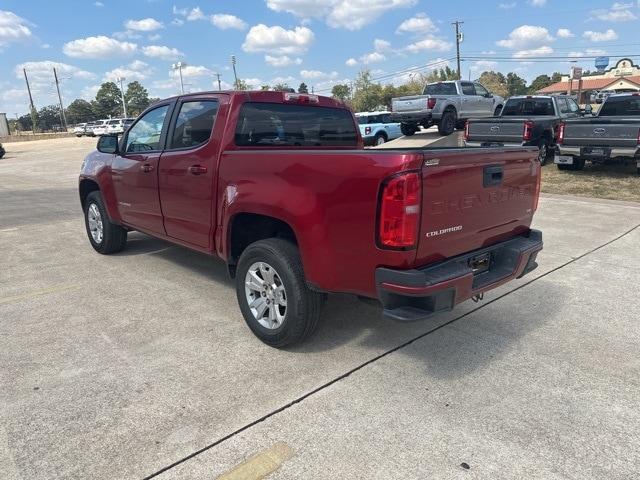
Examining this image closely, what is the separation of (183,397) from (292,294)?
956 mm

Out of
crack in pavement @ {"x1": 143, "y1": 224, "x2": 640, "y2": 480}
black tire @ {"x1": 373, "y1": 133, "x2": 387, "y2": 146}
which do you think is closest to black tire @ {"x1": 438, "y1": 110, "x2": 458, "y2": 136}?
black tire @ {"x1": 373, "y1": 133, "x2": 387, "y2": 146}

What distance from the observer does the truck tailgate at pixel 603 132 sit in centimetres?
1076

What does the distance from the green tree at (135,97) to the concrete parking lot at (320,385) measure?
11167 cm

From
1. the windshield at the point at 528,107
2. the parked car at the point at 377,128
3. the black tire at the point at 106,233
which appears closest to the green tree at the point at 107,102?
the parked car at the point at 377,128

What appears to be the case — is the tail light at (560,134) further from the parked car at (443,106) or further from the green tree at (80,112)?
the green tree at (80,112)

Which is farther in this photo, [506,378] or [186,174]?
[186,174]

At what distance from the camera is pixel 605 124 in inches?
438

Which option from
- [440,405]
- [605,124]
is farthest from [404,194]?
[605,124]

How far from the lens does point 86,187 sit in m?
6.60

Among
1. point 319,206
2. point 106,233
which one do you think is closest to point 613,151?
point 319,206

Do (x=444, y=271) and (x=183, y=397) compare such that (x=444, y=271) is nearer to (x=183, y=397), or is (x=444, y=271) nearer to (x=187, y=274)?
(x=183, y=397)

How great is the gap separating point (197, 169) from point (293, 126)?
3.14ft

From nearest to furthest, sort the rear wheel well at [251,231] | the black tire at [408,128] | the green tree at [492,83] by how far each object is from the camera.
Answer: the rear wheel well at [251,231]
the black tire at [408,128]
the green tree at [492,83]

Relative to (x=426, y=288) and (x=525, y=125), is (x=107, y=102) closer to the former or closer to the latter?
(x=525, y=125)
